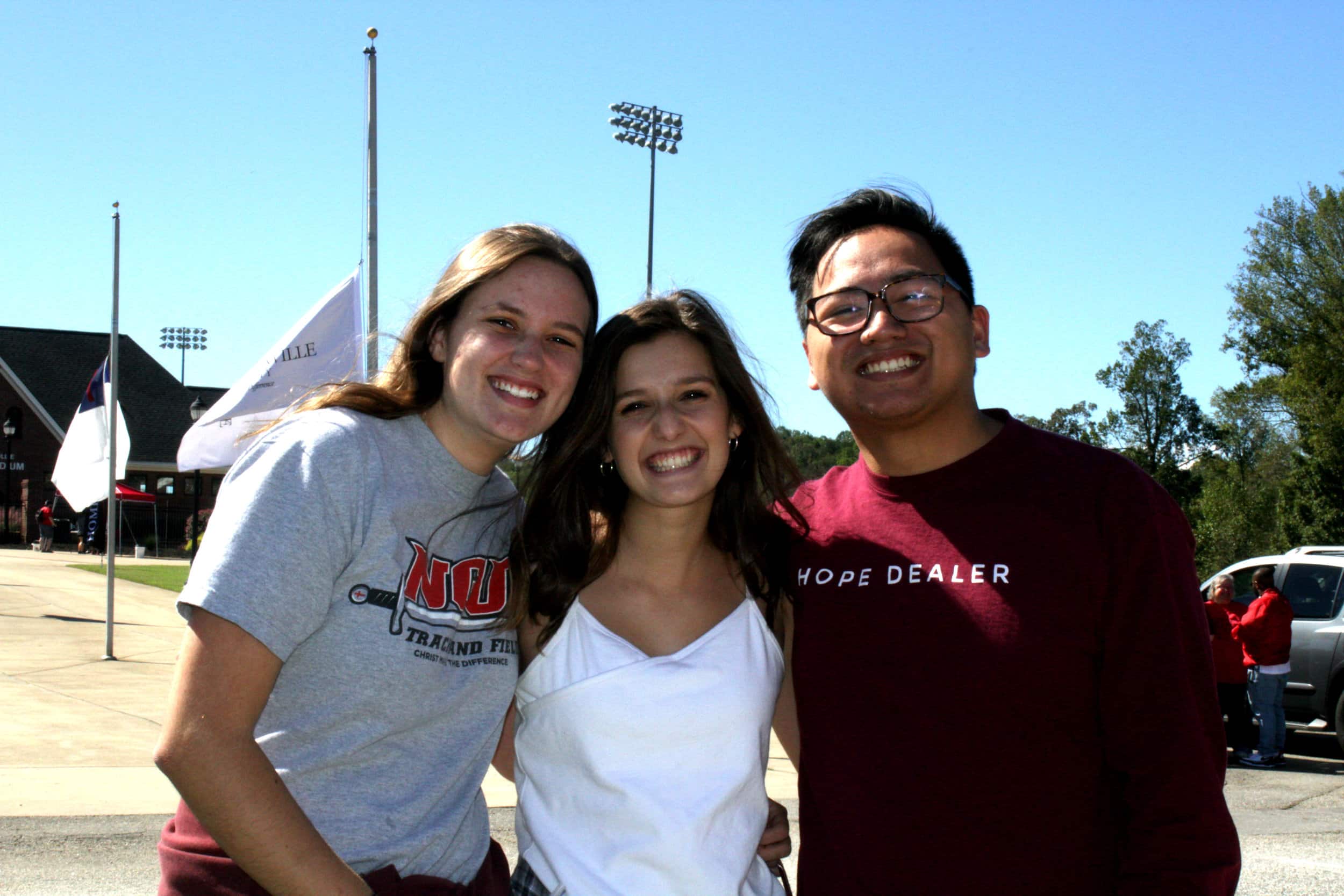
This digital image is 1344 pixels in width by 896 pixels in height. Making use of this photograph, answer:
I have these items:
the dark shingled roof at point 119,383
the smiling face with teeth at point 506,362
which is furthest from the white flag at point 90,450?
the dark shingled roof at point 119,383

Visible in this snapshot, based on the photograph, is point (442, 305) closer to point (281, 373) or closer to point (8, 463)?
point (281, 373)

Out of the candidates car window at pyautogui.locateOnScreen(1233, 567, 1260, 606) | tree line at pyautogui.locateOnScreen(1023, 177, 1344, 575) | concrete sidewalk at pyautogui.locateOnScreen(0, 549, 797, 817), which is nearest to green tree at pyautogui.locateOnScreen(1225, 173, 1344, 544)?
tree line at pyautogui.locateOnScreen(1023, 177, 1344, 575)

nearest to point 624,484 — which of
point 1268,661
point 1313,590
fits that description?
point 1268,661

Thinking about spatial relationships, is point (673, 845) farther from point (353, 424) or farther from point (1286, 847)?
point (1286, 847)

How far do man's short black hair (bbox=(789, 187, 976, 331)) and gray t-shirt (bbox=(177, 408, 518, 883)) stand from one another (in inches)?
43.9

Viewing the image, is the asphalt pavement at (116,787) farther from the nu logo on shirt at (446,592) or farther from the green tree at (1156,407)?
the green tree at (1156,407)

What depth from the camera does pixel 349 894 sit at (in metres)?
2.13

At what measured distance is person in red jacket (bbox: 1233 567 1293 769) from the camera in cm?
1077

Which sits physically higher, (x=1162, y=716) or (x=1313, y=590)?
(x=1162, y=716)

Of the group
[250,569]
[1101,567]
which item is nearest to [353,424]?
[250,569]

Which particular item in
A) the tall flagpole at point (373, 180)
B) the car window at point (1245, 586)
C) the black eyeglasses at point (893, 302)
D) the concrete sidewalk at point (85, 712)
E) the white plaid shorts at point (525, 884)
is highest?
the tall flagpole at point (373, 180)

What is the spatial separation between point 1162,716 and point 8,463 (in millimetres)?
47572

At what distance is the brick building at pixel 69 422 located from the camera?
4147 cm

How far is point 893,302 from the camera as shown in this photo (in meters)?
2.74
